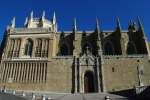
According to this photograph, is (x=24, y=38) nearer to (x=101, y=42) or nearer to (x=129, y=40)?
(x=101, y=42)

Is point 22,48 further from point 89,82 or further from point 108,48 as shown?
point 108,48

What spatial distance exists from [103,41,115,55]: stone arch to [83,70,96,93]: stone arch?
6045 mm

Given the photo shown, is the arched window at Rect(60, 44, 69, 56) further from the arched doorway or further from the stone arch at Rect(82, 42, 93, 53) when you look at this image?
the arched doorway

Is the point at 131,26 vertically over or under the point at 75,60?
over

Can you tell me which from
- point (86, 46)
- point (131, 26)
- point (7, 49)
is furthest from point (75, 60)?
point (131, 26)

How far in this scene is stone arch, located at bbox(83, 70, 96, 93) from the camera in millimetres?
29125

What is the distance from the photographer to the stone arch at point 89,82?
95.6 ft

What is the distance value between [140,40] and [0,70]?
82.0 feet

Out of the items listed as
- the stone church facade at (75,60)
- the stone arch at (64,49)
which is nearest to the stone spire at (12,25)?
the stone church facade at (75,60)

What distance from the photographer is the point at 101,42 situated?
34.4 m

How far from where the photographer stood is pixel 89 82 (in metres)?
29.7

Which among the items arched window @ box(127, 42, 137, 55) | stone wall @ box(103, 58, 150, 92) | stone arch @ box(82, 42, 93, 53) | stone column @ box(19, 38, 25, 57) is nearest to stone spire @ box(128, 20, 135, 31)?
arched window @ box(127, 42, 137, 55)

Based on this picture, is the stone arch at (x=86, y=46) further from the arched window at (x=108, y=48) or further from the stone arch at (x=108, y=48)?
the arched window at (x=108, y=48)

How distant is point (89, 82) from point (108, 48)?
8.30 meters
